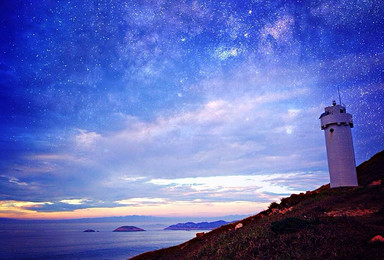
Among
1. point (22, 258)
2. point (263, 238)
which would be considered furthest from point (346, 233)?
point (22, 258)

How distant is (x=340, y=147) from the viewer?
74.3 ft

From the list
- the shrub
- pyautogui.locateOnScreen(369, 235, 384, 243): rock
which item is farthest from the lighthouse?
pyautogui.locateOnScreen(369, 235, 384, 243): rock

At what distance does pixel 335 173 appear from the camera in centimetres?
2252

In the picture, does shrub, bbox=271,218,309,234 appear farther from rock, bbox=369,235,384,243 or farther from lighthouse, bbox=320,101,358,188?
lighthouse, bbox=320,101,358,188

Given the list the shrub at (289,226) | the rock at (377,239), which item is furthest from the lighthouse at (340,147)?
the rock at (377,239)

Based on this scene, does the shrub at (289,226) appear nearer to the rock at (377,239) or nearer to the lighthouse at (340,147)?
the rock at (377,239)

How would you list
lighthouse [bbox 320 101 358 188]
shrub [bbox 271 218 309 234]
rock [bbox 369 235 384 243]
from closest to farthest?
rock [bbox 369 235 384 243] → shrub [bbox 271 218 309 234] → lighthouse [bbox 320 101 358 188]

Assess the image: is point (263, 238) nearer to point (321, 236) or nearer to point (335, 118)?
point (321, 236)

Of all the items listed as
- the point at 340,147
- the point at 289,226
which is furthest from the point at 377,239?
the point at 340,147

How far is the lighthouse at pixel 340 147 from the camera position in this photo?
22.2 meters

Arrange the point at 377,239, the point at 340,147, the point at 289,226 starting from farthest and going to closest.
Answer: the point at 340,147 < the point at 289,226 < the point at 377,239

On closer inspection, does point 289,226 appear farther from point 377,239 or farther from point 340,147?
point 340,147

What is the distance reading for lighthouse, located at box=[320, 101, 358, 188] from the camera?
72.8 ft

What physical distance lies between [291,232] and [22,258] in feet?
262
